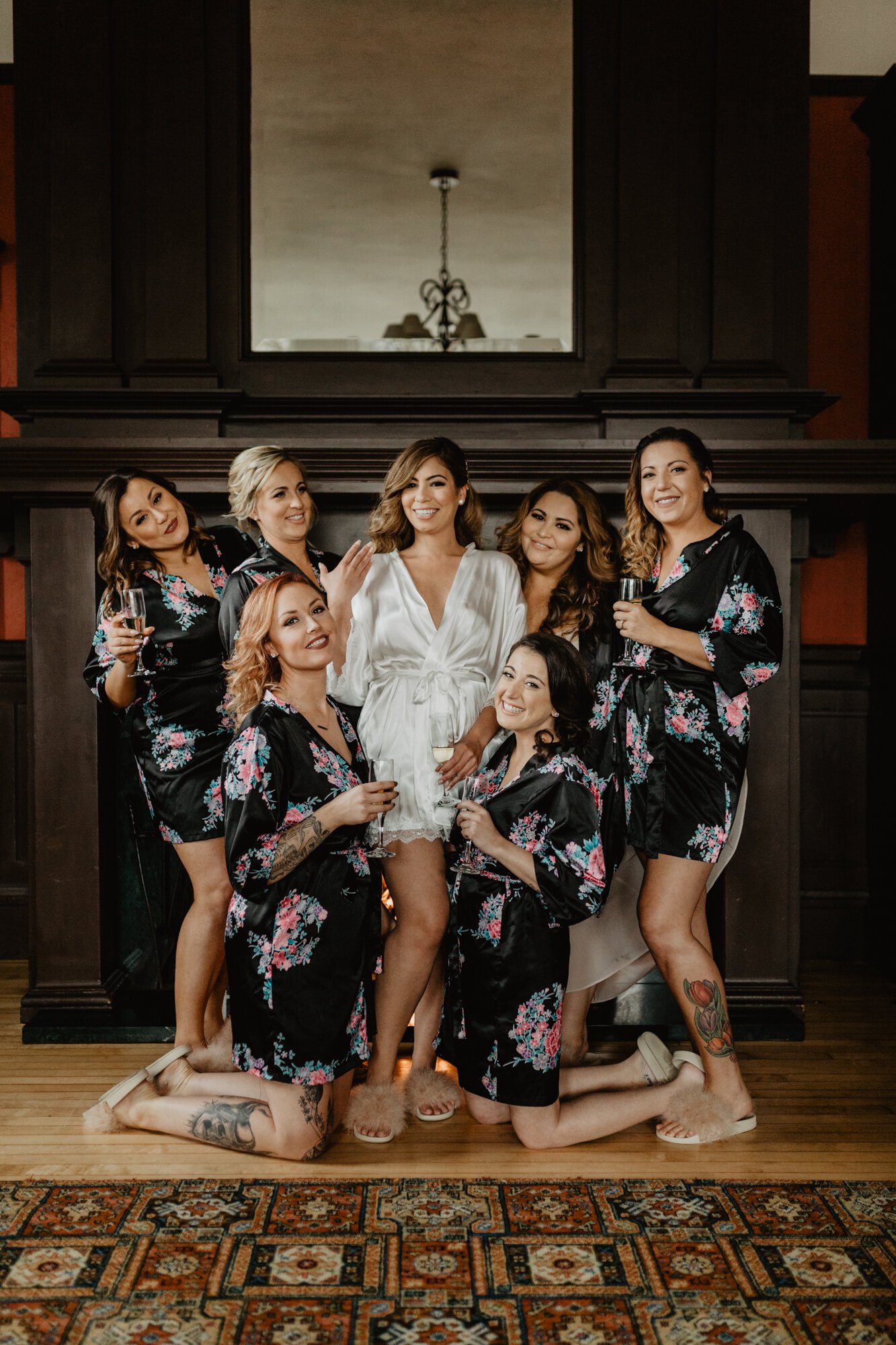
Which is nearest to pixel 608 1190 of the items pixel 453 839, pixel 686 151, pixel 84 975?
pixel 453 839

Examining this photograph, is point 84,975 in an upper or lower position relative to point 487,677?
lower

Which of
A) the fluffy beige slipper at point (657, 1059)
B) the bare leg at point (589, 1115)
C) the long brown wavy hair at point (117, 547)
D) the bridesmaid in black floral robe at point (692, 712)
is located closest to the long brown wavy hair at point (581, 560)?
the bridesmaid in black floral robe at point (692, 712)

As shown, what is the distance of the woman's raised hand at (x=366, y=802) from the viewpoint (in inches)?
95.4

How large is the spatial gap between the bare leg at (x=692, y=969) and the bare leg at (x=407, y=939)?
0.55 metres

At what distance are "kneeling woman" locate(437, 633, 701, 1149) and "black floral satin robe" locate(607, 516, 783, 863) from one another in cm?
26

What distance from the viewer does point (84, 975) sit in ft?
11.6

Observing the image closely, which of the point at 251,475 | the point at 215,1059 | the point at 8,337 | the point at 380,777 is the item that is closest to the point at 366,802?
the point at 380,777

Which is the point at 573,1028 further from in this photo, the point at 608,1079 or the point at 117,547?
the point at 117,547

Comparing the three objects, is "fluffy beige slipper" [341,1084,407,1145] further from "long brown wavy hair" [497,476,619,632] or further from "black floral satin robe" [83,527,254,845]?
"long brown wavy hair" [497,476,619,632]

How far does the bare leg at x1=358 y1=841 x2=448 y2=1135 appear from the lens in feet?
9.09

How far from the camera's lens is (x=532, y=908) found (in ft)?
8.60

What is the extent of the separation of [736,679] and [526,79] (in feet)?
7.86

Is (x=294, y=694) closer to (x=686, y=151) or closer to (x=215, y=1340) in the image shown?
(x=215, y=1340)

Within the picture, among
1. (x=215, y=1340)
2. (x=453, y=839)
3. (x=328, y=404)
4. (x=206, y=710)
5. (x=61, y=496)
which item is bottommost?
(x=215, y=1340)
